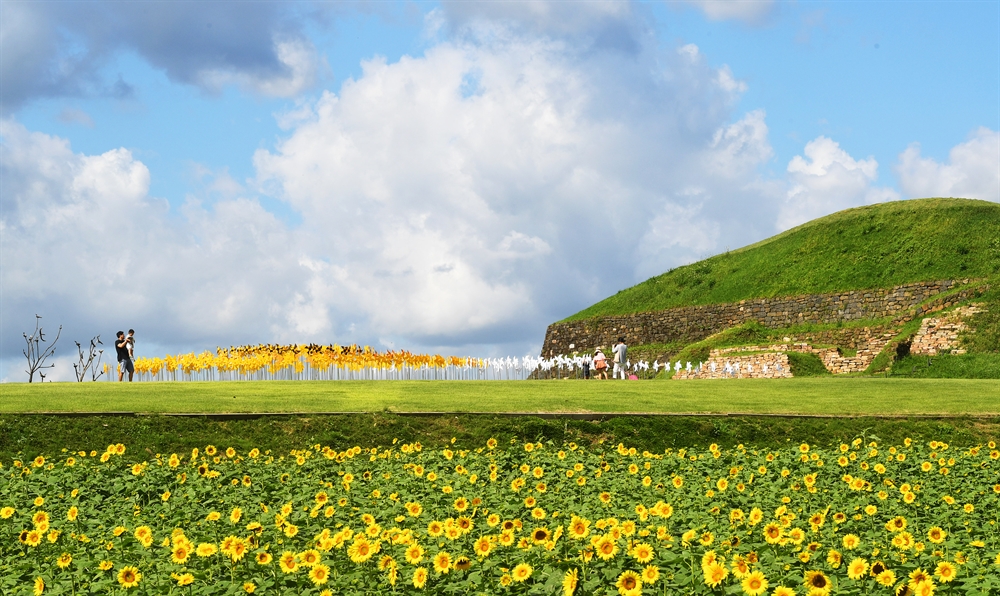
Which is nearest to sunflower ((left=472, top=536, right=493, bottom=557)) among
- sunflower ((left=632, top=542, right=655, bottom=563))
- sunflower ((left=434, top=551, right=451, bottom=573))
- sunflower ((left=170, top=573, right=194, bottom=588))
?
sunflower ((left=434, top=551, right=451, bottom=573))

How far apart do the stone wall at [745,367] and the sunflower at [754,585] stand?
106 ft

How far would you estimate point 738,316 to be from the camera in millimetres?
49281

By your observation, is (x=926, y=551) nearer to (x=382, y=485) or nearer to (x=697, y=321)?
(x=382, y=485)

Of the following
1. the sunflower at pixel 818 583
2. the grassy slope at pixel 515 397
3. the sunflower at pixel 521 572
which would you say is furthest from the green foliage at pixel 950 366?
the sunflower at pixel 521 572

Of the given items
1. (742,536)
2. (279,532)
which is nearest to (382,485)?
(279,532)

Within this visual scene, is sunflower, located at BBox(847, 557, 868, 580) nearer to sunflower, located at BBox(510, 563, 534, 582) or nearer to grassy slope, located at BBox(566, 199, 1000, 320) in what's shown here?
sunflower, located at BBox(510, 563, 534, 582)

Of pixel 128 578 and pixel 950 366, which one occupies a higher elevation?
pixel 950 366

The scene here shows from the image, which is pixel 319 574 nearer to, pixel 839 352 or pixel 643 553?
pixel 643 553

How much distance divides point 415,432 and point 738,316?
124 ft

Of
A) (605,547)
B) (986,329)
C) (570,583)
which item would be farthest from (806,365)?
(570,583)

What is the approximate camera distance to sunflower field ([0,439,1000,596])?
5684 mm

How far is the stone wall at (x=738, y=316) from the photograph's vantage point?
1724 inches

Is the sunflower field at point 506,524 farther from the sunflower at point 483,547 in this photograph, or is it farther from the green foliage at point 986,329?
the green foliage at point 986,329

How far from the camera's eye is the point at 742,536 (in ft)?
22.7
